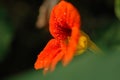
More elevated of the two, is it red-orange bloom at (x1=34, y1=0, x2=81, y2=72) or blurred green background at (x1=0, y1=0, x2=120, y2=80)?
red-orange bloom at (x1=34, y1=0, x2=81, y2=72)

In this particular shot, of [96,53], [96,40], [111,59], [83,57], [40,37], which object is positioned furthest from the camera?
[40,37]

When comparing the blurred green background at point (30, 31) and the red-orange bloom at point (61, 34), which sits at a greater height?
the red-orange bloom at point (61, 34)

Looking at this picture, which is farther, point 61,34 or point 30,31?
point 30,31

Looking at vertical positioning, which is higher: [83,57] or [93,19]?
[83,57]

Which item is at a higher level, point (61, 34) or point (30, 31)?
point (61, 34)

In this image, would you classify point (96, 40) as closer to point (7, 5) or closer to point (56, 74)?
point (56, 74)

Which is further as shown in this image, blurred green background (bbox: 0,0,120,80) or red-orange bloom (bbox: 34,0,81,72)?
blurred green background (bbox: 0,0,120,80)

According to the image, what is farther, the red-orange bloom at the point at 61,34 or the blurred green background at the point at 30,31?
the blurred green background at the point at 30,31

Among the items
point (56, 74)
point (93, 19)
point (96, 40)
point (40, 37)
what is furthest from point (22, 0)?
point (56, 74)
